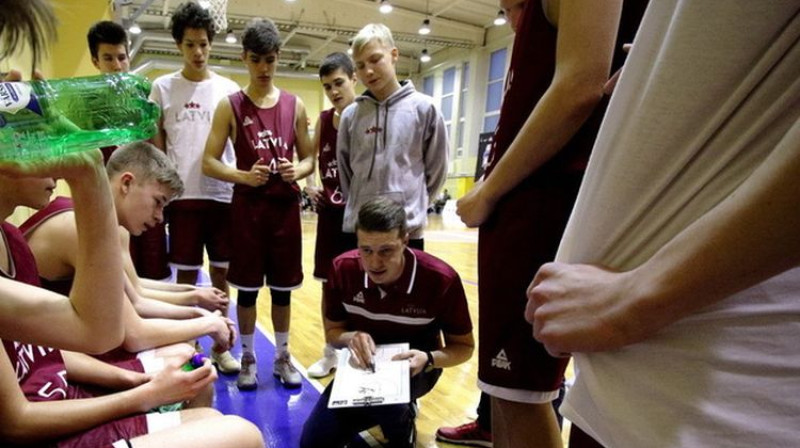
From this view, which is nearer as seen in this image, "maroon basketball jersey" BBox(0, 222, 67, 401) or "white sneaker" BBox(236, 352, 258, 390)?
"maroon basketball jersey" BBox(0, 222, 67, 401)

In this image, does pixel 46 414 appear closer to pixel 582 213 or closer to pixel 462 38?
pixel 582 213

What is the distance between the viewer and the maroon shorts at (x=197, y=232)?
8.32 ft

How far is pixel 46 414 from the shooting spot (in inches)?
35.4

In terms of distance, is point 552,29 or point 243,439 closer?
point 552,29

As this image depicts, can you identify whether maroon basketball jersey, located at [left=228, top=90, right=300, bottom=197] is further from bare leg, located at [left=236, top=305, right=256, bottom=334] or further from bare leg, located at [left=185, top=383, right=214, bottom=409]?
bare leg, located at [left=185, top=383, right=214, bottom=409]

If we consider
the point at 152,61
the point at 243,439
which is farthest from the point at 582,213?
the point at 152,61

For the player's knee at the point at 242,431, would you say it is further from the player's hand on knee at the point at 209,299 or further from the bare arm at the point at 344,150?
the bare arm at the point at 344,150

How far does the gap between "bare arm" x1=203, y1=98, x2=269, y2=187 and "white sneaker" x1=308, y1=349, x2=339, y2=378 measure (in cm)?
102

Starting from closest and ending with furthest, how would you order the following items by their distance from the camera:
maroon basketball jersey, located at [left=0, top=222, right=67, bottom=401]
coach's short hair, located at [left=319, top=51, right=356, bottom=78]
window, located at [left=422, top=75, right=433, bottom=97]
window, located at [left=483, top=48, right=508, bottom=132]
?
maroon basketball jersey, located at [left=0, top=222, right=67, bottom=401] < coach's short hair, located at [left=319, top=51, right=356, bottom=78] < window, located at [left=483, top=48, right=508, bottom=132] < window, located at [left=422, top=75, right=433, bottom=97]

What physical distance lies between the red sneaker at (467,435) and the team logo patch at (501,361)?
3.62 ft

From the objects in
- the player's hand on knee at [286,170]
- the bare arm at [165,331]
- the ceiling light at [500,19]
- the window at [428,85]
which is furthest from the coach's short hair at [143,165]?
the window at [428,85]

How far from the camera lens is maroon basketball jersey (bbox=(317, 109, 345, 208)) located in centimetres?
285

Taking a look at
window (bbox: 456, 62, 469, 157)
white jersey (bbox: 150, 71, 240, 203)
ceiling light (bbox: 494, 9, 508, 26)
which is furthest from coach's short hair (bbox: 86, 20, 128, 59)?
window (bbox: 456, 62, 469, 157)

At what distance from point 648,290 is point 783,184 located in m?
0.12
